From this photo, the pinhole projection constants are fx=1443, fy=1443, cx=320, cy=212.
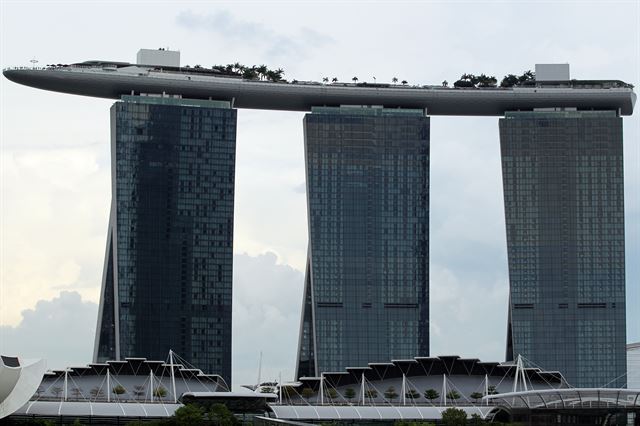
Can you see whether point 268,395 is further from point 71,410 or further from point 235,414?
point 71,410

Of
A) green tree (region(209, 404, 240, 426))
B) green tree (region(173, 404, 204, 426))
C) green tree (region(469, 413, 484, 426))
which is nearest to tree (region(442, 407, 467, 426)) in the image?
green tree (region(469, 413, 484, 426))

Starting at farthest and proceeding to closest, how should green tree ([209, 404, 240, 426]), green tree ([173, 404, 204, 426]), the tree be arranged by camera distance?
the tree, green tree ([209, 404, 240, 426]), green tree ([173, 404, 204, 426])

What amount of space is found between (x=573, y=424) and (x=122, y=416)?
59.7 meters

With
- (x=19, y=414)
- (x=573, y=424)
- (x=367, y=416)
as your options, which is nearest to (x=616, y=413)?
(x=573, y=424)

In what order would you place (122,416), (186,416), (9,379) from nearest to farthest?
1. (9,379)
2. (186,416)
3. (122,416)

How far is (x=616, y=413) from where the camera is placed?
182m

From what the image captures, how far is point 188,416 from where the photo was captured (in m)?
181

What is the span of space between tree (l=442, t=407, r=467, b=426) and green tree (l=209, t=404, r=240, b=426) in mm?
27014

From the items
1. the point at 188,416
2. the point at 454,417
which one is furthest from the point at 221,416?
the point at 454,417

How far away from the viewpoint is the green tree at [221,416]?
18350 centimetres

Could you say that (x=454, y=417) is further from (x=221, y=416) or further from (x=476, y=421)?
(x=221, y=416)

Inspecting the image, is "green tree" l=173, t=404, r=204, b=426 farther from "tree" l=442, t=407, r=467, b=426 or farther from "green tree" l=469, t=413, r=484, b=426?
"green tree" l=469, t=413, r=484, b=426

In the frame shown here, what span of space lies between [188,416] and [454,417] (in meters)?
34.1

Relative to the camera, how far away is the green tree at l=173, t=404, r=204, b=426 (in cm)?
18025
